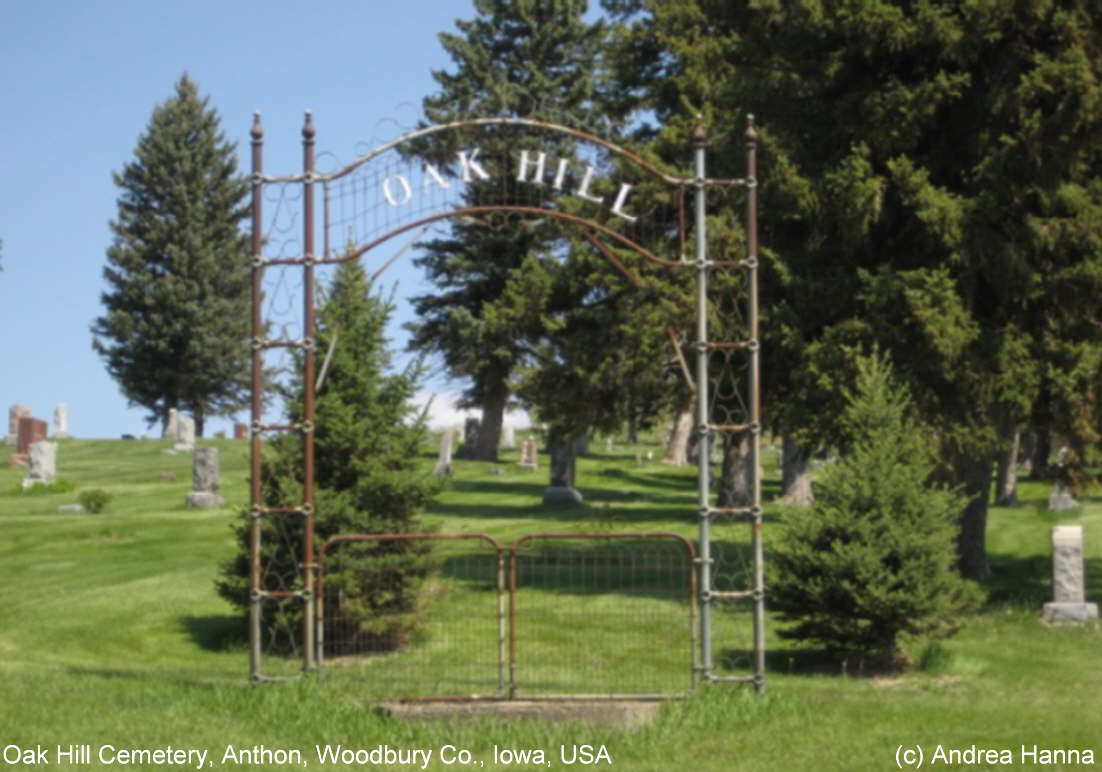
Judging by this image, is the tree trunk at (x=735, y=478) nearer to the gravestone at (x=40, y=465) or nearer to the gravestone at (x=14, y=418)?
the gravestone at (x=40, y=465)

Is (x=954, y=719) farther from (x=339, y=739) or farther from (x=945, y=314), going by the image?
(x=945, y=314)

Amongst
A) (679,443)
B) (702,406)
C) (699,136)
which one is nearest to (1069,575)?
(702,406)

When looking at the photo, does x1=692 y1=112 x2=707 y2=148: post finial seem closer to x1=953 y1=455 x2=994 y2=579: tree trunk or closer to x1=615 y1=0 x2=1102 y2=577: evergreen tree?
x1=615 y1=0 x2=1102 y2=577: evergreen tree

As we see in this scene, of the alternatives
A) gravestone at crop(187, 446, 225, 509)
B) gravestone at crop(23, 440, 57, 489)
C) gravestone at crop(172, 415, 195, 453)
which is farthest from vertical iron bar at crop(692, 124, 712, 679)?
gravestone at crop(172, 415, 195, 453)

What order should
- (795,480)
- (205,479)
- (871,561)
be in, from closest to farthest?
(871,561) → (205,479) → (795,480)

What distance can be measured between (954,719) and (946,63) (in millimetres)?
10767

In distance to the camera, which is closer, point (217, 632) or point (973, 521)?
point (217, 632)

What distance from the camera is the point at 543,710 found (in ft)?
38.9

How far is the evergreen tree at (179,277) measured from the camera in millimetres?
57312

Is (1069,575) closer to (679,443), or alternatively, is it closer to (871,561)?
(871,561)

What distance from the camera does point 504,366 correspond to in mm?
43500

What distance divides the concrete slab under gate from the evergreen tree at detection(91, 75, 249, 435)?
4662 centimetres

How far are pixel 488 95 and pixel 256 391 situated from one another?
28.9 m

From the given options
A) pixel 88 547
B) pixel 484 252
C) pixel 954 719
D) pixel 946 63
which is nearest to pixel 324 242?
pixel 954 719
